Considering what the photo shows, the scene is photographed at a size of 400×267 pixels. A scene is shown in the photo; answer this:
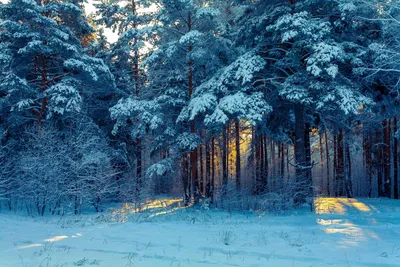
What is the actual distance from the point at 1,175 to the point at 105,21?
40.9 feet

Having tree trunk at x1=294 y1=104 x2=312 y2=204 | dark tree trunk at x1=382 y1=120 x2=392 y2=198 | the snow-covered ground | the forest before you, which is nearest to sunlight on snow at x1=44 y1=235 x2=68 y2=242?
the snow-covered ground

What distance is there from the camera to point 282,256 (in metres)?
6.45

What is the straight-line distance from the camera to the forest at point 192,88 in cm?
1293

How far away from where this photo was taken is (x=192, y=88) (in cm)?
1780

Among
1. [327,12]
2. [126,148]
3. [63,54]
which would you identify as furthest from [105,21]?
[327,12]

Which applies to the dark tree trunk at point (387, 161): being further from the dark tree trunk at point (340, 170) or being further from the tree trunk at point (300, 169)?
the tree trunk at point (300, 169)

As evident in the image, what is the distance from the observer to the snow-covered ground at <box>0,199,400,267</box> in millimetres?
6027

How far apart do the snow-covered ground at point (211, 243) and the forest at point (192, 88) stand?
3.62 meters

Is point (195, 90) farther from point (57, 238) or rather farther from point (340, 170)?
point (340, 170)

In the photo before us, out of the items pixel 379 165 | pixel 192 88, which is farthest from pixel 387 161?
pixel 192 88

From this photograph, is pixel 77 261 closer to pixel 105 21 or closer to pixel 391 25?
pixel 391 25

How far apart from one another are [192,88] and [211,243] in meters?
11.3

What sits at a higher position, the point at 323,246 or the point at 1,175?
the point at 1,175

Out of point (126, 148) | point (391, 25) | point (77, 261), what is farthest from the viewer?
point (126, 148)
